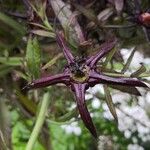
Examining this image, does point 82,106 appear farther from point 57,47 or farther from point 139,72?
point 57,47

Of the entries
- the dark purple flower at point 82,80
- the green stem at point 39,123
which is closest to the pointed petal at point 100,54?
the dark purple flower at point 82,80

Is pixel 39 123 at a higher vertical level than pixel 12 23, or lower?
lower

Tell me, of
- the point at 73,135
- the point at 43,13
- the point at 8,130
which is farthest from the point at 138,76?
the point at 73,135

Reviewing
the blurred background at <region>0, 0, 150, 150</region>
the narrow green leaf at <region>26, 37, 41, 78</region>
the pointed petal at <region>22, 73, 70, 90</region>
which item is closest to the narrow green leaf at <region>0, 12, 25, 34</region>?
the blurred background at <region>0, 0, 150, 150</region>

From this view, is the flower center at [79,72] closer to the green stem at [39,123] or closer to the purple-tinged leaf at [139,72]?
the purple-tinged leaf at [139,72]

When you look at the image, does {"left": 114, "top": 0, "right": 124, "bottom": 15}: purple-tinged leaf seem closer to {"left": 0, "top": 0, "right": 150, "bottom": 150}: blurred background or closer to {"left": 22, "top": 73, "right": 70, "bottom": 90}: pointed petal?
{"left": 0, "top": 0, "right": 150, "bottom": 150}: blurred background

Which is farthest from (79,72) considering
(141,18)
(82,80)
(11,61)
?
(11,61)

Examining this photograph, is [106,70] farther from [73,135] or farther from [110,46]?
[73,135]

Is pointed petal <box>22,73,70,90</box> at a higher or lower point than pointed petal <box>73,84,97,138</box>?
higher
